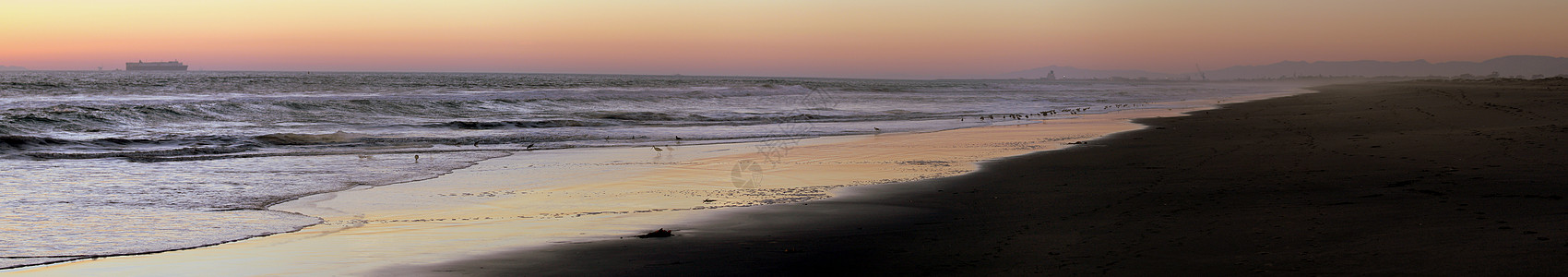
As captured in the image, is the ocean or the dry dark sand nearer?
the dry dark sand

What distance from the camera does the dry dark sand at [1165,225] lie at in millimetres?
3762

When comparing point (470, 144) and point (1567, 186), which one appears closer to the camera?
point (1567, 186)

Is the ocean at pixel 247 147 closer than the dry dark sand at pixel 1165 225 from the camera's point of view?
No

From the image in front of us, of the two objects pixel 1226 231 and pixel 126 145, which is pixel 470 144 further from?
pixel 1226 231

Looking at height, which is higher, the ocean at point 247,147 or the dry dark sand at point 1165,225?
the dry dark sand at point 1165,225

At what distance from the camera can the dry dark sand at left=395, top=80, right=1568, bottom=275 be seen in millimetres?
3762

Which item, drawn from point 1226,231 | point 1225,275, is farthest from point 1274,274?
point 1226,231

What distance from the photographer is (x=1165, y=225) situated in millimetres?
4824

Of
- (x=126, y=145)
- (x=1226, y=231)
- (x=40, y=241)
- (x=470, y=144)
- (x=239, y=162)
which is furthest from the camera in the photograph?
(x=470, y=144)

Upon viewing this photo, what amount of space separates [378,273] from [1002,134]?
11.7 metres

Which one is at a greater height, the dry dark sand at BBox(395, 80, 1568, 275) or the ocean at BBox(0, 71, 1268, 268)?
the dry dark sand at BBox(395, 80, 1568, 275)

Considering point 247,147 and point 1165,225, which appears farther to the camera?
point 247,147

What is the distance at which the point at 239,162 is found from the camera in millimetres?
9867

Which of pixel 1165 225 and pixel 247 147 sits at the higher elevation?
pixel 1165 225
